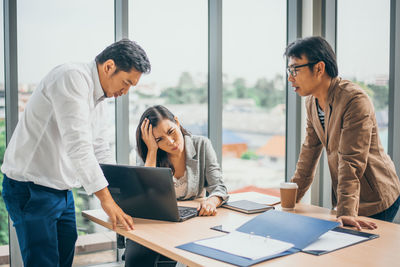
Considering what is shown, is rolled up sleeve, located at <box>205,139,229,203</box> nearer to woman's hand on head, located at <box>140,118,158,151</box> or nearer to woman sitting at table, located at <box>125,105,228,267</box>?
woman sitting at table, located at <box>125,105,228,267</box>

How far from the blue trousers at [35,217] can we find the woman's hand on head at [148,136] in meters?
0.57

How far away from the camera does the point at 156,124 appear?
7.08 feet

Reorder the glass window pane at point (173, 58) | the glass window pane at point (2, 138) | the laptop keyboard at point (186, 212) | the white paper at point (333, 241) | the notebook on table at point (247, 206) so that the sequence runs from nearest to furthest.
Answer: the white paper at point (333, 241) < the laptop keyboard at point (186, 212) < the notebook on table at point (247, 206) < the glass window pane at point (2, 138) < the glass window pane at point (173, 58)

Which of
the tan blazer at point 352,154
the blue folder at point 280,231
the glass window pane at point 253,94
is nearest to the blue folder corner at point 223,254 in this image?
the blue folder at point 280,231

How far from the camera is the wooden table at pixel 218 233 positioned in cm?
122

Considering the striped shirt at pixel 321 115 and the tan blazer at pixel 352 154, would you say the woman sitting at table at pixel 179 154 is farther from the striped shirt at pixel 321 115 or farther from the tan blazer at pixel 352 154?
the striped shirt at pixel 321 115

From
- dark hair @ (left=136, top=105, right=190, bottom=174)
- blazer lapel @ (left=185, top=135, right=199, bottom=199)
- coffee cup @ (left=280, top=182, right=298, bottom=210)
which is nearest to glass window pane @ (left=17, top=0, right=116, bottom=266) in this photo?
dark hair @ (left=136, top=105, right=190, bottom=174)

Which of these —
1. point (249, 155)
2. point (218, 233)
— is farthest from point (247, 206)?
point (249, 155)

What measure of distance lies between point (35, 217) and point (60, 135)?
34cm

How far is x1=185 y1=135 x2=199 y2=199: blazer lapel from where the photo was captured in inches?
83.4

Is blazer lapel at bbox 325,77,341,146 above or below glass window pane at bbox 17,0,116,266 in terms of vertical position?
below

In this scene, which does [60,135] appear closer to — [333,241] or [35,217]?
[35,217]

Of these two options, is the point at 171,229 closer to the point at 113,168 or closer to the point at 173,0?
the point at 113,168

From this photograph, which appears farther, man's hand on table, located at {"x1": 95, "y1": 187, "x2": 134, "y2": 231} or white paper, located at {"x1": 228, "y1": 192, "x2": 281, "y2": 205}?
white paper, located at {"x1": 228, "y1": 192, "x2": 281, "y2": 205}
